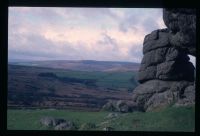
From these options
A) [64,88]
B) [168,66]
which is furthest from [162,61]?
[64,88]

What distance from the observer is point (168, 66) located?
99.9ft

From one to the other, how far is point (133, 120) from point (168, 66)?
609 centimetres

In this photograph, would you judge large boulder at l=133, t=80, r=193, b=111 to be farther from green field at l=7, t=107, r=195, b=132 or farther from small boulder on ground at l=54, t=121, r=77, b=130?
small boulder on ground at l=54, t=121, r=77, b=130

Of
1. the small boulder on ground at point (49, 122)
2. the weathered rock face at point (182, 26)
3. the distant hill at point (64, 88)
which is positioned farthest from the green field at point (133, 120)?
the distant hill at point (64, 88)

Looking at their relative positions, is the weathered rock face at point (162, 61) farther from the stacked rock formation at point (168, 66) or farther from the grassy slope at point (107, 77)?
the grassy slope at point (107, 77)

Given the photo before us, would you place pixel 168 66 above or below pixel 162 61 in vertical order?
below

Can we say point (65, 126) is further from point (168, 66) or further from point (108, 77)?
point (108, 77)

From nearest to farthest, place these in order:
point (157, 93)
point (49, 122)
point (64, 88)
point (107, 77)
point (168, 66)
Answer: point (49, 122)
point (157, 93)
point (168, 66)
point (64, 88)
point (107, 77)

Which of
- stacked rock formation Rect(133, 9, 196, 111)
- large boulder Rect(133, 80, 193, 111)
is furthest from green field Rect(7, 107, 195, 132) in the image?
large boulder Rect(133, 80, 193, 111)

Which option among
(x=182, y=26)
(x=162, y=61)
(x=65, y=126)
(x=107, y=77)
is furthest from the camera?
(x=107, y=77)

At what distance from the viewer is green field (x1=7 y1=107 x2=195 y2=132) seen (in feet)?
79.8

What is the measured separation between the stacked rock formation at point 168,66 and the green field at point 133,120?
1.54 metres
